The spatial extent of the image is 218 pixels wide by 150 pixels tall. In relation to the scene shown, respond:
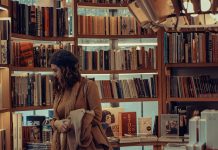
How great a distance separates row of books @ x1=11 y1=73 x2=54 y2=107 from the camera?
13.4ft

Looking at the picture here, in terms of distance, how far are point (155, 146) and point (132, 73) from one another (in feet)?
2.70

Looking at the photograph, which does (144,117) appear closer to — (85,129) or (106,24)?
(106,24)

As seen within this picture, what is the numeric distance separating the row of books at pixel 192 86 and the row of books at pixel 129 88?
19 cm

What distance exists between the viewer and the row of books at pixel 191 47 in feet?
15.5

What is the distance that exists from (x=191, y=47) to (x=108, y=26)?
36.1 inches

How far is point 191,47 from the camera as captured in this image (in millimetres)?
4750

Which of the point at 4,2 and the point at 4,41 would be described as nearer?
the point at 4,41

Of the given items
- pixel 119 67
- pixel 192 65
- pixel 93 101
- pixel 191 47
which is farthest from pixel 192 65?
pixel 93 101

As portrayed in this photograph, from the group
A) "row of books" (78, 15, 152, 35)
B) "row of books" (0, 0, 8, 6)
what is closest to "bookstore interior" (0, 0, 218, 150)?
"row of books" (78, 15, 152, 35)

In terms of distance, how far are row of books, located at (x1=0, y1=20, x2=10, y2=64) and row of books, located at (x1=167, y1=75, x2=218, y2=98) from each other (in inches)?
72.4

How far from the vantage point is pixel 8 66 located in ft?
12.8

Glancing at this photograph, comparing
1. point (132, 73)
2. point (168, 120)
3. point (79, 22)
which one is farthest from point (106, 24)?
point (168, 120)

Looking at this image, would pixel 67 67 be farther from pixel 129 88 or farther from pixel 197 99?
pixel 197 99

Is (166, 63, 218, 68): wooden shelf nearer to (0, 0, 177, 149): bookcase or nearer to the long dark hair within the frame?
(0, 0, 177, 149): bookcase
